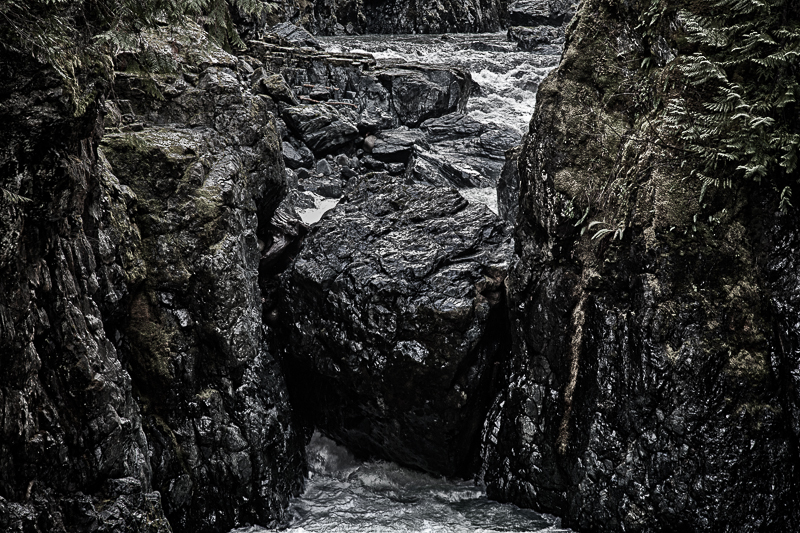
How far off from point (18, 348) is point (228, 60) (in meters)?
7.26

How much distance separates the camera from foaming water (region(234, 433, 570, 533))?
9.29 metres

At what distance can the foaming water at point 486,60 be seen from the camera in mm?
25953

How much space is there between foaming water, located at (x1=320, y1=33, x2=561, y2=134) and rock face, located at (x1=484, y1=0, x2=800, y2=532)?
14.5m

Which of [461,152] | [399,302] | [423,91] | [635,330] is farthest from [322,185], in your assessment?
[635,330]

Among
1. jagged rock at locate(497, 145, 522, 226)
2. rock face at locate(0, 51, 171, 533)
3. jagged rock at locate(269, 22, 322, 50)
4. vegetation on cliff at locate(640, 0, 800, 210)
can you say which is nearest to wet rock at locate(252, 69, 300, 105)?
jagged rock at locate(269, 22, 322, 50)

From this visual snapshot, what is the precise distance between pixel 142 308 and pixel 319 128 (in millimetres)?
12968

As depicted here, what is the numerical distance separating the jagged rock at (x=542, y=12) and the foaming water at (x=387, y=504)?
36442 millimetres

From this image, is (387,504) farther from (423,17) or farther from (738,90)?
(423,17)

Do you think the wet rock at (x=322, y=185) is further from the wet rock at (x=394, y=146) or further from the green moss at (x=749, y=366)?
the green moss at (x=749, y=366)

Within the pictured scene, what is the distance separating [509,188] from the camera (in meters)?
17.0

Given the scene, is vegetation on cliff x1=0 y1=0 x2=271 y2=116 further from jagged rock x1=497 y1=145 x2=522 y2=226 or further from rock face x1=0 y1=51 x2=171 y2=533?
jagged rock x1=497 y1=145 x2=522 y2=226

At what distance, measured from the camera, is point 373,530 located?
9.38 meters

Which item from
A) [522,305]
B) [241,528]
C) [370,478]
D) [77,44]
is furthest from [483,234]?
[77,44]

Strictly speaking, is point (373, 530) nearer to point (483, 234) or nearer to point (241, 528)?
point (241, 528)
